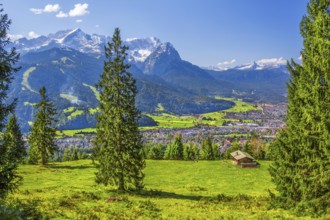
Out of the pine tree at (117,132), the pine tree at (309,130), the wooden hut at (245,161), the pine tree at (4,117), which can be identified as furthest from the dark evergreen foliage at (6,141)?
the wooden hut at (245,161)

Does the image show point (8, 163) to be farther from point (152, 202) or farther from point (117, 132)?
point (117, 132)

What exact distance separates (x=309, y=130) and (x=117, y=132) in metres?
22.7

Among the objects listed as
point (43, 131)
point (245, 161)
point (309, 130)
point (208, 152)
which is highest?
point (43, 131)

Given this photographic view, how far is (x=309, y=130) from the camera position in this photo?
91.5 ft

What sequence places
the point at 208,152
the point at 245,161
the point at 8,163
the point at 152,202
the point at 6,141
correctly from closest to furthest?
1. the point at 8,163
2. the point at 6,141
3. the point at 152,202
4. the point at 245,161
5. the point at 208,152

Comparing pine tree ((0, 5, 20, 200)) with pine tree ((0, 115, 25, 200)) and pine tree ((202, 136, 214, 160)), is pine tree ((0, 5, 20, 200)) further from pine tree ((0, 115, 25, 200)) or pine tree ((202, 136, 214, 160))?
pine tree ((202, 136, 214, 160))

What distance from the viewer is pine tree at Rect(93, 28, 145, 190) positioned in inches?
1597

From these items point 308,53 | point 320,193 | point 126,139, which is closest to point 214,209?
point 320,193

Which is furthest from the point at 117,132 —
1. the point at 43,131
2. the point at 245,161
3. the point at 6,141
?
the point at 245,161

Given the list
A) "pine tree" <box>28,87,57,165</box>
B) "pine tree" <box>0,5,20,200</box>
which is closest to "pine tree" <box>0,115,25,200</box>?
"pine tree" <box>0,5,20,200</box>

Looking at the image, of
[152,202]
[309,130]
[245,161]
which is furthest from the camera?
[245,161]

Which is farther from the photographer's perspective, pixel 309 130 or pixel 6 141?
pixel 309 130

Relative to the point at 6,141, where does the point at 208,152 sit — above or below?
below

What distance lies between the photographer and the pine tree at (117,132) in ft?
133
